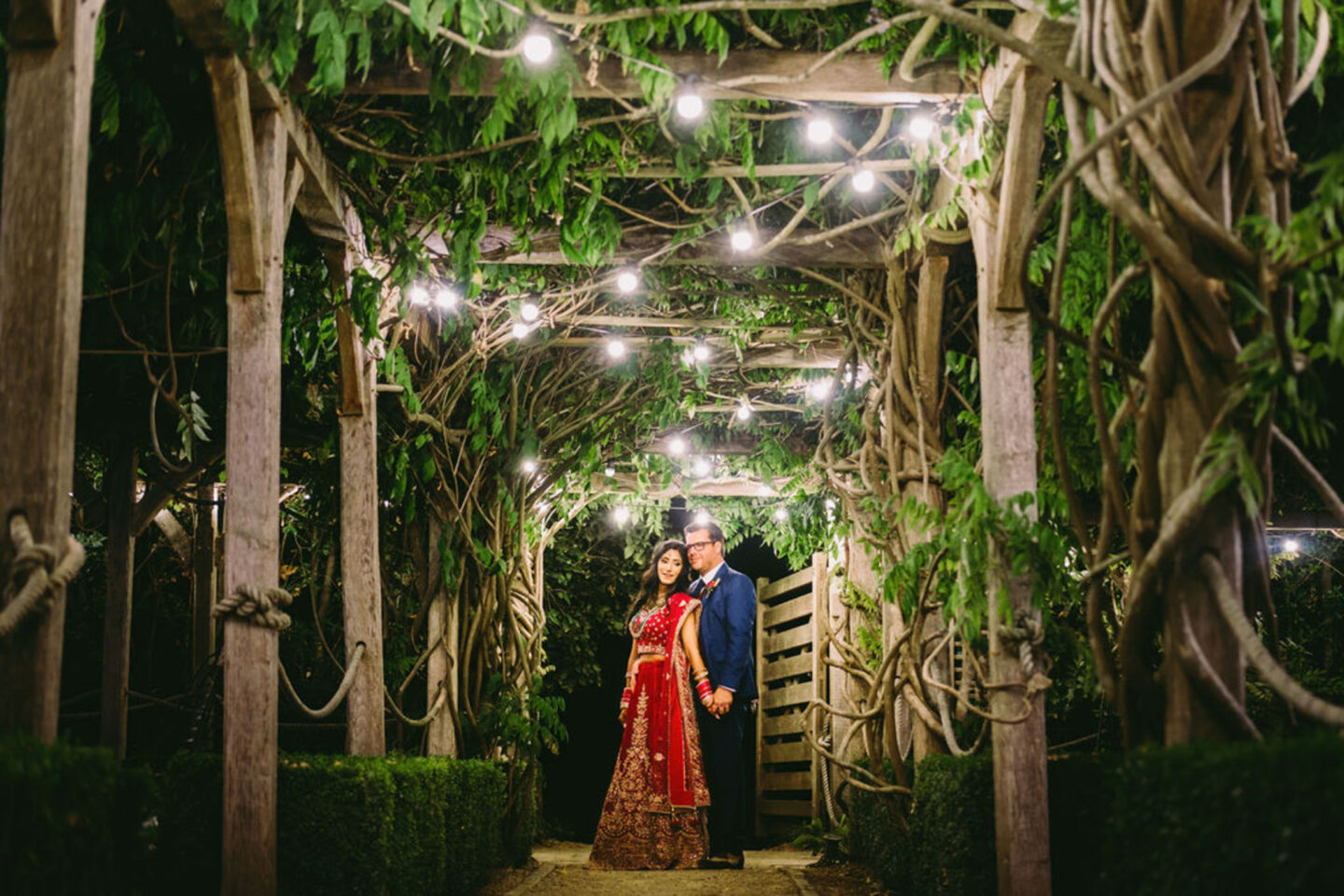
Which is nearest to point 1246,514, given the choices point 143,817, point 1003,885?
point 1003,885

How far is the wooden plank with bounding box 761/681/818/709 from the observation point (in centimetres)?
982

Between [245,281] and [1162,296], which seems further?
[245,281]

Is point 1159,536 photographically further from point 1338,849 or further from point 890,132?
point 890,132

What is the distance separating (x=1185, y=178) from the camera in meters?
2.57

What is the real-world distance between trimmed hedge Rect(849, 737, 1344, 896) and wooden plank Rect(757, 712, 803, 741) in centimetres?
642

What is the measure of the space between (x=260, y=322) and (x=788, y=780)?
24.2ft

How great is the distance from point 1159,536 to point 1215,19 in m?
1.08

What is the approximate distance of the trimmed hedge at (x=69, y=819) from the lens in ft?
6.64

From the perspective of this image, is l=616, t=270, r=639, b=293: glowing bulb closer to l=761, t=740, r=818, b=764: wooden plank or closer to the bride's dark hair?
the bride's dark hair

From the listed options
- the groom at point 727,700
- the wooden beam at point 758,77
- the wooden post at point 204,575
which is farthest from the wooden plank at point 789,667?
the wooden beam at point 758,77

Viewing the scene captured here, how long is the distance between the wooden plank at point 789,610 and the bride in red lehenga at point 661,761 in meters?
2.82

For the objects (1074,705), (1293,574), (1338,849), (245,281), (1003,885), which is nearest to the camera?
(1338,849)

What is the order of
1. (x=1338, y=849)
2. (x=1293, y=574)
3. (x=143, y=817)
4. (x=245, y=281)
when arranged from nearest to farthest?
(x=1338, y=849) < (x=143, y=817) < (x=245, y=281) < (x=1293, y=574)

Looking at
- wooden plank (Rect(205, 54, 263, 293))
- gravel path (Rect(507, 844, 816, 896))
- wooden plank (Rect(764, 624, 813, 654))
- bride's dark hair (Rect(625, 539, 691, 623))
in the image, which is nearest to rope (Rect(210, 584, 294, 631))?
wooden plank (Rect(205, 54, 263, 293))
